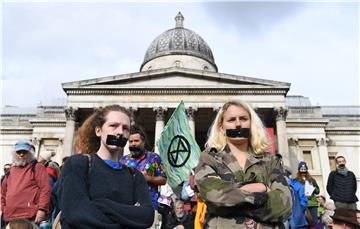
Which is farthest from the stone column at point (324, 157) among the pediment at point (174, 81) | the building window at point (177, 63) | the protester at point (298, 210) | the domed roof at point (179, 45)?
the protester at point (298, 210)

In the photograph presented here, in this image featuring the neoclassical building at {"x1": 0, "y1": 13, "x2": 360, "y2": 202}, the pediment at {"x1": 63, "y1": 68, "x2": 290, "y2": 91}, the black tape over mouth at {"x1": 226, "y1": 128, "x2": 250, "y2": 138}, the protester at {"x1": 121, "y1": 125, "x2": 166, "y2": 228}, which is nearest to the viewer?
the black tape over mouth at {"x1": 226, "y1": 128, "x2": 250, "y2": 138}

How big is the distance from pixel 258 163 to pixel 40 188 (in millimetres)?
3913

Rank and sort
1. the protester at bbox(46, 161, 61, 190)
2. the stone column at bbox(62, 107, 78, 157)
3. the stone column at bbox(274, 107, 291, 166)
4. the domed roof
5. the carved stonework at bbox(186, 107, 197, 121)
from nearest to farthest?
the protester at bbox(46, 161, 61, 190), the stone column at bbox(62, 107, 78, 157), the stone column at bbox(274, 107, 291, 166), the carved stonework at bbox(186, 107, 197, 121), the domed roof

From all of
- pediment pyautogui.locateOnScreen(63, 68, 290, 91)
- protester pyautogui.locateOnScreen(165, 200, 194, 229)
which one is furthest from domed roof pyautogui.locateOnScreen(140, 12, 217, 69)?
protester pyautogui.locateOnScreen(165, 200, 194, 229)

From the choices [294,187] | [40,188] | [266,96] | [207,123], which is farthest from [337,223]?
[207,123]

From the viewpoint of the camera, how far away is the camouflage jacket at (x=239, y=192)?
2.74m

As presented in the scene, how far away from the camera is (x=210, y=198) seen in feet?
9.14

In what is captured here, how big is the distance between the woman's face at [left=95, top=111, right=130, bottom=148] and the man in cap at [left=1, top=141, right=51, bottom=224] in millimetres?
3114

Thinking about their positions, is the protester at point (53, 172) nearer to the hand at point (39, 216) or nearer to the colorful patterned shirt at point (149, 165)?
the hand at point (39, 216)

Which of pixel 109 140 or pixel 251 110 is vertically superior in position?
pixel 251 110

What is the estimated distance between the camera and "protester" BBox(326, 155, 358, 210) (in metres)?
9.26

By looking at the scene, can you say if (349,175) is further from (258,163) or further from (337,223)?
(258,163)

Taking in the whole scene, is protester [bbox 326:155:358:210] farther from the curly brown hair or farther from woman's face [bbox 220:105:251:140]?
the curly brown hair

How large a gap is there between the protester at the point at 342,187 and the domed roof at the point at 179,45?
30.1 metres
